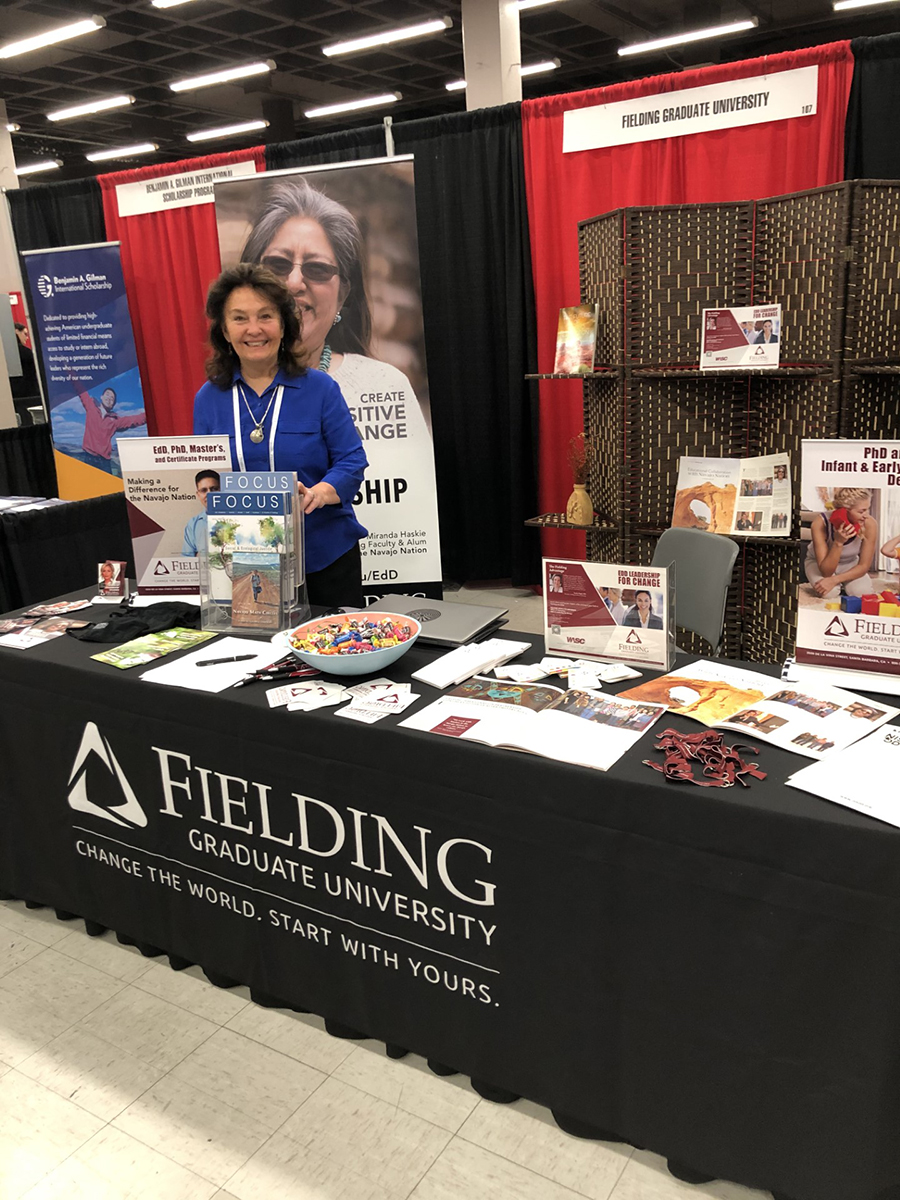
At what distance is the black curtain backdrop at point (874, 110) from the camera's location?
3564 mm

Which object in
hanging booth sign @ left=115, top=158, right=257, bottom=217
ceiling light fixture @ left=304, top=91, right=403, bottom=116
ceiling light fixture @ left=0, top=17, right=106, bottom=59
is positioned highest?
ceiling light fixture @ left=304, top=91, right=403, bottom=116

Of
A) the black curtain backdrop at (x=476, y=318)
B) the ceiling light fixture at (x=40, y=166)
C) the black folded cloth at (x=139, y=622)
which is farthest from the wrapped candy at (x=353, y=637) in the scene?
the ceiling light fixture at (x=40, y=166)

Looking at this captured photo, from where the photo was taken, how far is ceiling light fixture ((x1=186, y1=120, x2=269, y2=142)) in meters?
9.80

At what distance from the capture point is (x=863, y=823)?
3.71ft

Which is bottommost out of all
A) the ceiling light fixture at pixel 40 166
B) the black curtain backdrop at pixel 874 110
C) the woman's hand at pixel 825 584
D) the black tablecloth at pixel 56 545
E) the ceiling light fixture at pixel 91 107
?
the black tablecloth at pixel 56 545

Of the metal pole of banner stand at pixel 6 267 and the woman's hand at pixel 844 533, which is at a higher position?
the metal pole of banner stand at pixel 6 267

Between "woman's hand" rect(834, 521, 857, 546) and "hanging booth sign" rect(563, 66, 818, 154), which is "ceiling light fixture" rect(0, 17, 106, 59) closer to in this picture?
"hanging booth sign" rect(563, 66, 818, 154)

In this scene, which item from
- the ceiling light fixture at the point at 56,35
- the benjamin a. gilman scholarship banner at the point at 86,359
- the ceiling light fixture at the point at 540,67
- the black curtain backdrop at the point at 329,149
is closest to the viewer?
the black curtain backdrop at the point at 329,149

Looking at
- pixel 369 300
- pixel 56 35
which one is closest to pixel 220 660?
pixel 369 300

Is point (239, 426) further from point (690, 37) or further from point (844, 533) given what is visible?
point (690, 37)

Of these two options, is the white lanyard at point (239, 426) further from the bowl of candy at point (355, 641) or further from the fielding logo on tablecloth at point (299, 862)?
the fielding logo on tablecloth at point (299, 862)

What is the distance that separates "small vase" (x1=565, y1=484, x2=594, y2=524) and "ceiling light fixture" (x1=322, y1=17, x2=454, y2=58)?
17.1 ft

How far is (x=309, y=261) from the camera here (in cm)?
412

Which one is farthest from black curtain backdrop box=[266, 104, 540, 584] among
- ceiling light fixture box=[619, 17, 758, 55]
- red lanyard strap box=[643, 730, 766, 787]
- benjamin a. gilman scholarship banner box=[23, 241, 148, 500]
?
ceiling light fixture box=[619, 17, 758, 55]
